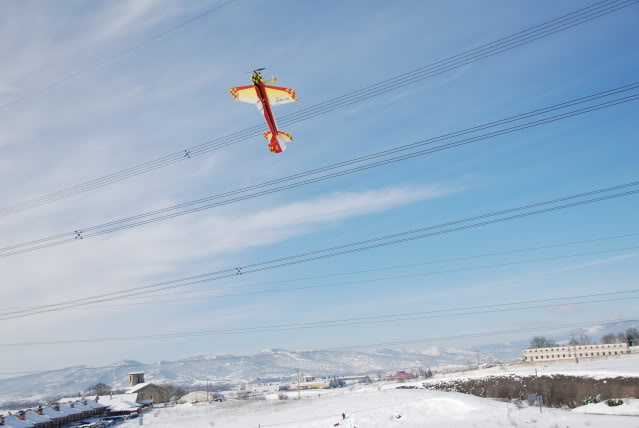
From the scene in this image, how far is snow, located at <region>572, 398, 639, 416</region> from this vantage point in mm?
58716

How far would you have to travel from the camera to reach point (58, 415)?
319 ft

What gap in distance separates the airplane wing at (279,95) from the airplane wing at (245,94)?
0.75 m

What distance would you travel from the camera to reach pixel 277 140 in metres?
30.4

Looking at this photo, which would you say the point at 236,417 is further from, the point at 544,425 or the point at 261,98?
the point at 261,98

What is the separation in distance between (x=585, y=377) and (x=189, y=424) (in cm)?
6554

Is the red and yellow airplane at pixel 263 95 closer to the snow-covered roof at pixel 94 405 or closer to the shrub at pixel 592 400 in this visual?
the shrub at pixel 592 400

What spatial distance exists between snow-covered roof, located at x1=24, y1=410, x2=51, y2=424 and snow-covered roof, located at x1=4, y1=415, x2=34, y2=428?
12.9 ft

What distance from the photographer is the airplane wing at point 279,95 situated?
91.2 feet

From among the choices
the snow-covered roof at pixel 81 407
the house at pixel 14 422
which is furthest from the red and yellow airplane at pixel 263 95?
the snow-covered roof at pixel 81 407

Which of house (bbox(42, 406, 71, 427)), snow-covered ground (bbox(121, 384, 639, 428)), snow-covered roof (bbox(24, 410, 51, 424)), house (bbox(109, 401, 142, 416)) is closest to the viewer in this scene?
snow-covered ground (bbox(121, 384, 639, 428))

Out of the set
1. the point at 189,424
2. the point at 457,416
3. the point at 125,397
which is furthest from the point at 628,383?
the point at 125,397

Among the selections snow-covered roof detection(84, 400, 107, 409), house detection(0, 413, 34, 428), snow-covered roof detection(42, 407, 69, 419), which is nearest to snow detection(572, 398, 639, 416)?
house detection(0, 413, 34, 428)

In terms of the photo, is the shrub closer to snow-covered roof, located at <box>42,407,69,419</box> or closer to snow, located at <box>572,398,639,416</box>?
snow, located at <box>572,398,639,416</box>

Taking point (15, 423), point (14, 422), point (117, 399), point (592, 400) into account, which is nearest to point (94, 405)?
point (117, 399)
